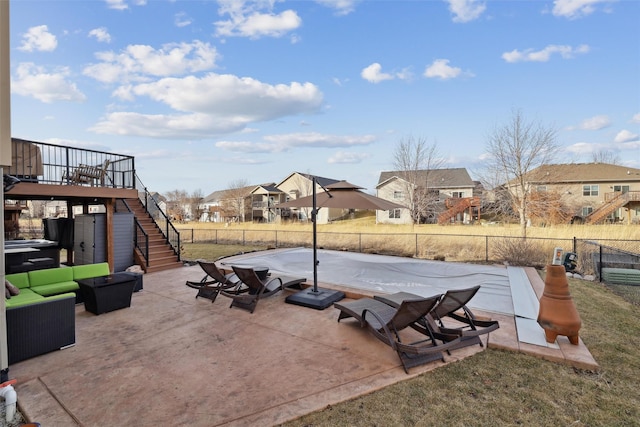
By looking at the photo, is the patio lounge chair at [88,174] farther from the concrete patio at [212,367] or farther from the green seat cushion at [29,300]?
the concrete patio at [212,367]

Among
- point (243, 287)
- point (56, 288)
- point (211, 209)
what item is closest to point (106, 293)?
point (56, 288)

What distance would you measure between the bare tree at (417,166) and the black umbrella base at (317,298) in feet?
71.4

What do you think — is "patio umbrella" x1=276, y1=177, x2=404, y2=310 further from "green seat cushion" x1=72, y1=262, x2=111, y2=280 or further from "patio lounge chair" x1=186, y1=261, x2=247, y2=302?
"green seat cushion" x1=72, y1=262, x2=111, y2=280

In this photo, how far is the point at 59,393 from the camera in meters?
3.05

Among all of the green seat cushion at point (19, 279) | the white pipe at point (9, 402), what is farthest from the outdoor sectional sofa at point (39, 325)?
the white pipe at point (9, 402)

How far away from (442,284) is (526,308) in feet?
6.34

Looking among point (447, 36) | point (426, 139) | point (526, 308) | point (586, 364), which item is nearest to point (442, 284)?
point (526, 308)

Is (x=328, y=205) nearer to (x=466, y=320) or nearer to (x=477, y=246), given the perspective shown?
(x=466, y=320)

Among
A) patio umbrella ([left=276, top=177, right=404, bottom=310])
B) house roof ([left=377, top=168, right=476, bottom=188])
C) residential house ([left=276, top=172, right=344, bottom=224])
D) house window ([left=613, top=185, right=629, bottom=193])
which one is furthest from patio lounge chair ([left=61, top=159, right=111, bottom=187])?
house window ([left=613, top=185, right=629, bottom=193])

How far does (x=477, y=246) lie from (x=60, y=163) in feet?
48.4

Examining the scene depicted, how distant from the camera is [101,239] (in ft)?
29.2

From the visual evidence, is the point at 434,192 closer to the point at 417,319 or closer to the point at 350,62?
the point at 350,62

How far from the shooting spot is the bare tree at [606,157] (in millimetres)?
35812

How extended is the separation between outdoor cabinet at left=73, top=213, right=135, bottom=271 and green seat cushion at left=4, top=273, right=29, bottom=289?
3523mm
